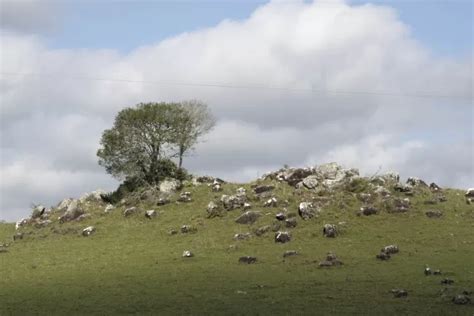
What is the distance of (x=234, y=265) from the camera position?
156 ft

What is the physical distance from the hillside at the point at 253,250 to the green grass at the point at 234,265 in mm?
106

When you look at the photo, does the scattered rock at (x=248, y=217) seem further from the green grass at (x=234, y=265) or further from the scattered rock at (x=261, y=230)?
the scattered rock at (x=261, y=230)

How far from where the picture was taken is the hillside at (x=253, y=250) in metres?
36.8

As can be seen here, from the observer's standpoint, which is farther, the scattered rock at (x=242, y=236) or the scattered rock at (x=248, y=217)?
the scattered rock at (x=248, y=217)

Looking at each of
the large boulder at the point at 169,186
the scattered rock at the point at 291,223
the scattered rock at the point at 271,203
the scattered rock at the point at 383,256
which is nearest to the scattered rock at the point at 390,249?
the scattered rock at the point at 383,256

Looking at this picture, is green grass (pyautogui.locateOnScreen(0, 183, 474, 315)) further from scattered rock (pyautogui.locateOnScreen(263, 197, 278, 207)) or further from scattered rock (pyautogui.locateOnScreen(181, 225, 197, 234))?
scattered rock (pyautogui.locateOnScreen(263, 197, 278, 207))

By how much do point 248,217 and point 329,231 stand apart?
8.25 metres

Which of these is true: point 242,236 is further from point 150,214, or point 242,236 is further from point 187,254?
point 150,214

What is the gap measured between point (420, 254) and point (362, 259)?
397cm

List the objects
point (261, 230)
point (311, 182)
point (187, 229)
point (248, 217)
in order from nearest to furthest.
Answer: point (261, 230), point (187, 229), point (248, 217), point (311, 182)

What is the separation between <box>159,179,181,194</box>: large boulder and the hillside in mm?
153

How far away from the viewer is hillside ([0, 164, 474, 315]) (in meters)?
36.8

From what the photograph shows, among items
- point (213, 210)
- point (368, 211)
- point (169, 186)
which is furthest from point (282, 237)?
point (169, 186)

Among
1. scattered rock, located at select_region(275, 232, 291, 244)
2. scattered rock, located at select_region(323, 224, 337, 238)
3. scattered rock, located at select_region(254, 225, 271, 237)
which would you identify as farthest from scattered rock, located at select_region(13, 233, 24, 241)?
scattered rock, located at select_region(323, 224, 337, 238)
